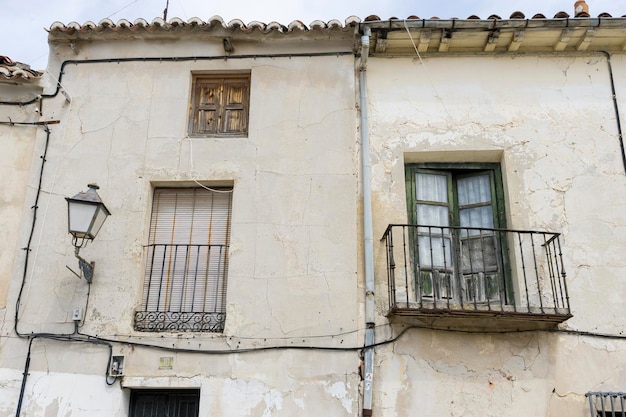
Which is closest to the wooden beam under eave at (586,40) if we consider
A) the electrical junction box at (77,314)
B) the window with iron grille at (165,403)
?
the window with iron grille at (165,403)

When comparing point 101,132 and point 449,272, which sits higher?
point 101,132

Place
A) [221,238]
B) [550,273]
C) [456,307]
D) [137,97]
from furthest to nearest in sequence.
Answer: [137,97]
[221,238]
[550,273]
[456,307]

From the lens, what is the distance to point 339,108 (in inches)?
297

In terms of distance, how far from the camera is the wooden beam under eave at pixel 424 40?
7514 millimetres

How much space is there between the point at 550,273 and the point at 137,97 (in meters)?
5.36

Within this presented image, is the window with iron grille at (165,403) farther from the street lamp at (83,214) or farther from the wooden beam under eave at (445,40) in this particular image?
the wooden beam under eave at (445,40)

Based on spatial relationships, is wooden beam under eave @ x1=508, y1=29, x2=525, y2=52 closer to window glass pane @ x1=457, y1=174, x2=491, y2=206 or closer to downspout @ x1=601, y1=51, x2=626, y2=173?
downspout @ x1=601, y1=51, x2=626, y2=173

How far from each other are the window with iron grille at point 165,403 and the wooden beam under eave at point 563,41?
5.96 meters

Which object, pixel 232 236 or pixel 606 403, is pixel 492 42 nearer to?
pixel 232 236

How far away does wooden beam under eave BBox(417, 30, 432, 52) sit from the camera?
751 centimetres

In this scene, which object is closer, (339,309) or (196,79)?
(339,309)

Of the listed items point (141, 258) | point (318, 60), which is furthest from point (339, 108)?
point (141, 258)

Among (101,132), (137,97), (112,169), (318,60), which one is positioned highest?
(318,60)

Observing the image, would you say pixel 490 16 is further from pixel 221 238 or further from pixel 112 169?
pixel 112 169
